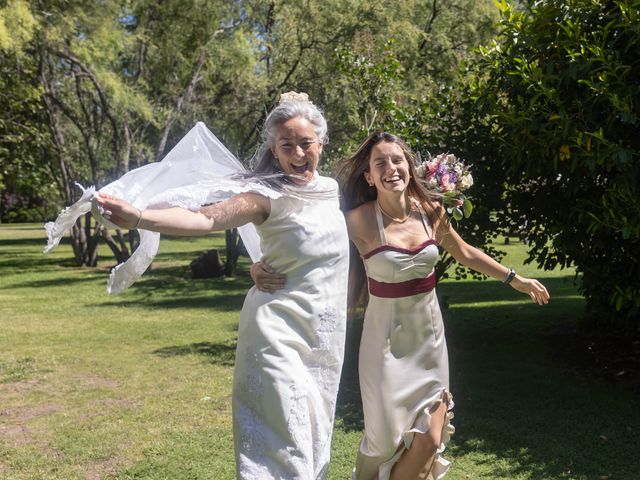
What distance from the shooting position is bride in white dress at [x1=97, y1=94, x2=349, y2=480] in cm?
314

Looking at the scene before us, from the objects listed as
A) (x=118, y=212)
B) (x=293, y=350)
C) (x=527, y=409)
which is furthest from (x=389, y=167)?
(x=527, y=409)

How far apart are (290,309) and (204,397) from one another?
166 inches

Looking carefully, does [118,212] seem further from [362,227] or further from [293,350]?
[362,227]

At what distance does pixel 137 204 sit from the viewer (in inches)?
123

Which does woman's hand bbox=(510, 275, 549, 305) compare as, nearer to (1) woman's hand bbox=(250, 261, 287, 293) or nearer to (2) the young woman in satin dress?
(2) the young woman in satin dress

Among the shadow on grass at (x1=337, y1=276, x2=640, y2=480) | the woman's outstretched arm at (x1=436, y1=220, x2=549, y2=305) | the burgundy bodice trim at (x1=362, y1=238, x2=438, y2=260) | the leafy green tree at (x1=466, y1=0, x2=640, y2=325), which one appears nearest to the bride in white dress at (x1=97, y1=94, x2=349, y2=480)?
the burgundy bodice trim at (x1=362, y1=238, x2=438, y2=260)

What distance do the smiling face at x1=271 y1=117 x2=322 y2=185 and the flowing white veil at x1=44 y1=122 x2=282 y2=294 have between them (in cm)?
20

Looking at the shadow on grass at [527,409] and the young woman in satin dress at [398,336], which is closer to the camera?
the young woman in satin dress at [398,336]

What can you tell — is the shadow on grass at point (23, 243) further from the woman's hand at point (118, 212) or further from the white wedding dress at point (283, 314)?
the woman's hand at point (118, 212)

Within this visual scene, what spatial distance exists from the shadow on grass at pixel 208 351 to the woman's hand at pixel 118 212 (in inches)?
245

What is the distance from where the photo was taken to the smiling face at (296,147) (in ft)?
11.2

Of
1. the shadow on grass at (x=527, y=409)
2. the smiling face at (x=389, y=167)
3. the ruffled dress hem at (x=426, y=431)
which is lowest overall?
the shadow on grass at (x=527, y=409)

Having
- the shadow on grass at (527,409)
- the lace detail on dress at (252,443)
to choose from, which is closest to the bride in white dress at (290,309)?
the lace detail on dress at (252,443)

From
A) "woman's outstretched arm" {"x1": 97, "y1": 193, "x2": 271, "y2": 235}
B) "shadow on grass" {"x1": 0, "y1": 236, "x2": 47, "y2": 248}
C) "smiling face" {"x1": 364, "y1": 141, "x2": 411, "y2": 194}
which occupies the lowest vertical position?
"shadow on grass" {"x1": 0, "y1": 236, "x2": 47, "y2": 248}
